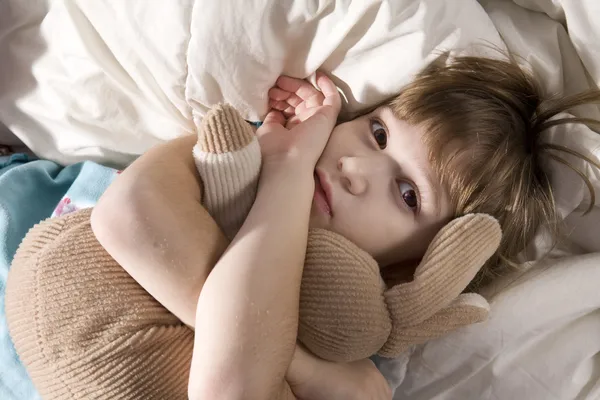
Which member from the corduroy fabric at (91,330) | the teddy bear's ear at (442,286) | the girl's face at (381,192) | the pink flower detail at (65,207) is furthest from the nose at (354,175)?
the pink flower detail at (65,207)

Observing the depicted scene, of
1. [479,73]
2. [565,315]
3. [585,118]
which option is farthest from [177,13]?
[565,315]

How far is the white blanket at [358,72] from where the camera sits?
0.76 meters

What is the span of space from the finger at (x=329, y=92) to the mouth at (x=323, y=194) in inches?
5.2

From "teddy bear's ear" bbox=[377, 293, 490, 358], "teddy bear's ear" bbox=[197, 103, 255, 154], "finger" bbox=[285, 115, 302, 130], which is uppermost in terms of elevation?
"teddy bear's ear" bbox=[197, 103, 255, 154]

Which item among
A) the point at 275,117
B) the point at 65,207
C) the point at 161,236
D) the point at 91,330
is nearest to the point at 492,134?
the point at 275,117

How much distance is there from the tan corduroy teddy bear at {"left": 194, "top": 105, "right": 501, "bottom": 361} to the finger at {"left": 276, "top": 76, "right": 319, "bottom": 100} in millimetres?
212

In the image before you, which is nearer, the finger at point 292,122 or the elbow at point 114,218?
the elbow at point 114,218

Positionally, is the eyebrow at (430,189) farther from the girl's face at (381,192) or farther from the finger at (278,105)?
the finger at (278,105)

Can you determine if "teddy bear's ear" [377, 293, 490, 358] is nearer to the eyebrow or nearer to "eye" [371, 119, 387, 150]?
the eyebrow

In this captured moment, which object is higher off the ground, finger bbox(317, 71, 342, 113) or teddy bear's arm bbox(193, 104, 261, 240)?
teddy bear's arm bbox(193, 104, 261, 240)

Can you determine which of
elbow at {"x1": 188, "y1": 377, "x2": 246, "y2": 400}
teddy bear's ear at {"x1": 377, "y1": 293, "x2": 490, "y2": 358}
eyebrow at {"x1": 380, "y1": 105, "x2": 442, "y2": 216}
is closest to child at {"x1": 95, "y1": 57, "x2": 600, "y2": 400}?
eyebrow at {"x1": 380, "y1": 105, "x2": 442, "y2": 216}

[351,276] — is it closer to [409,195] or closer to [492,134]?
[409,195]

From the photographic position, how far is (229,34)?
757 millimetres

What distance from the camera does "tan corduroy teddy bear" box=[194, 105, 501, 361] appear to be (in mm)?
607
